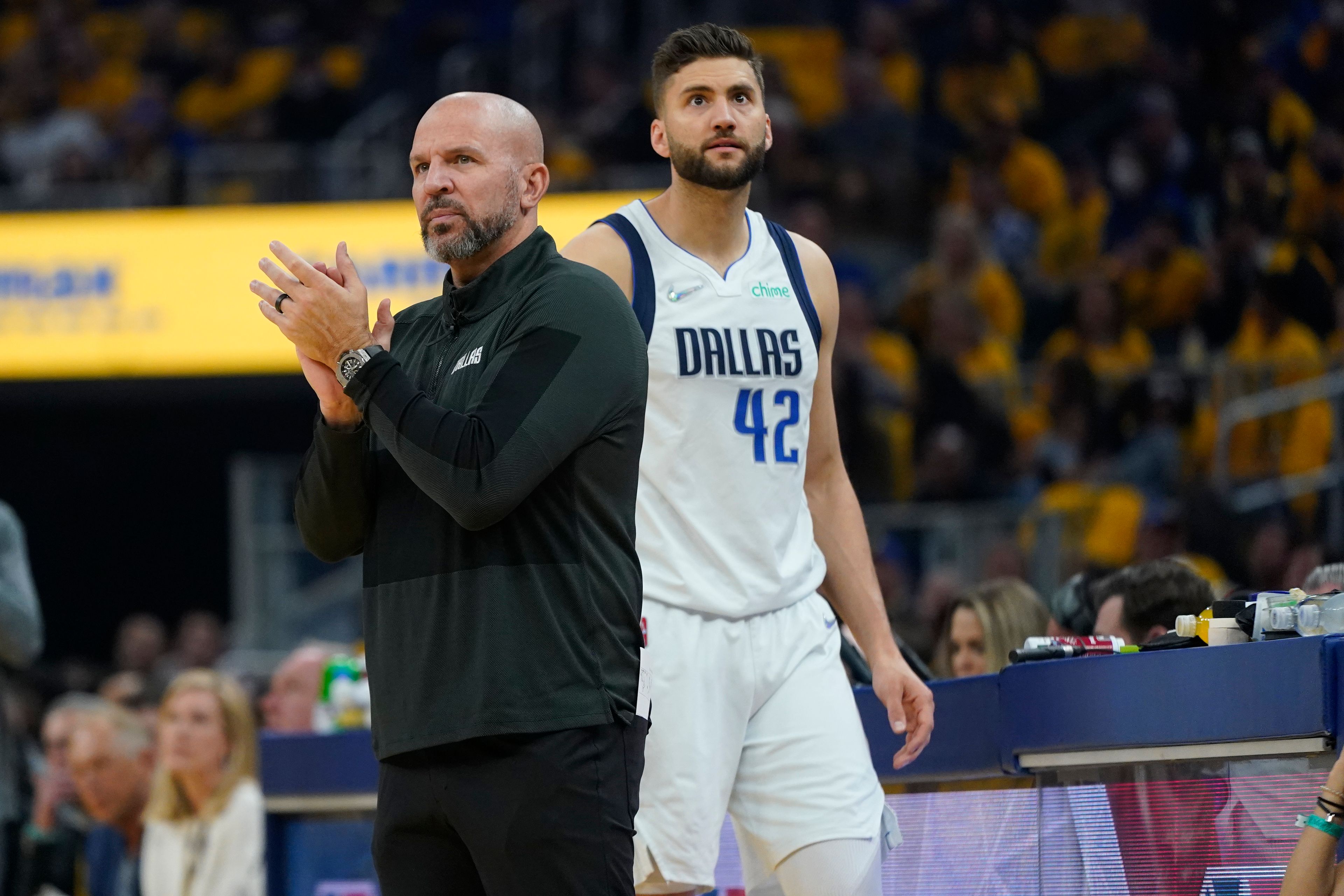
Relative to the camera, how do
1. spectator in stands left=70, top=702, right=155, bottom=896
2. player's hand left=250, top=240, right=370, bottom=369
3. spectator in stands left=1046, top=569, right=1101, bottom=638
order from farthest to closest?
spectator in stands left=70, top=702, right=155, bottom=896 → spectator in stands left=1046, top=569, right=1101, bottom=638 → player's hand left=250, top=240, right=370, bottom=369

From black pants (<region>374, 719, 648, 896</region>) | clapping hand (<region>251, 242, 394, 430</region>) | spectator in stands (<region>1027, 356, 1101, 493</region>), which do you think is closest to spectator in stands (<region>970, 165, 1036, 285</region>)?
spectator in stands (<region>1027, 356, 1101, 493</region>)

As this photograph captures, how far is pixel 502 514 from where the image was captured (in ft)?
8.65

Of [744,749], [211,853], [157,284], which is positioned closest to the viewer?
[744,749]

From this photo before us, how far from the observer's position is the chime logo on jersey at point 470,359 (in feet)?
9.30

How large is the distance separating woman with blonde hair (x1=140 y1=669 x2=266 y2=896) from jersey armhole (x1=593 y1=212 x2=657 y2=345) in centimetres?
342

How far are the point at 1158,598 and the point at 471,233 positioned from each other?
2.17 metres

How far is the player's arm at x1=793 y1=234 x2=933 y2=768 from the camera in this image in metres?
3.74

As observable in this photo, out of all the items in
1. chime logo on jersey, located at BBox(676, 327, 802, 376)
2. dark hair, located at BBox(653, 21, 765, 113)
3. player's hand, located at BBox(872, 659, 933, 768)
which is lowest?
player's hand, located at BBox(872, 659, 933, 768)

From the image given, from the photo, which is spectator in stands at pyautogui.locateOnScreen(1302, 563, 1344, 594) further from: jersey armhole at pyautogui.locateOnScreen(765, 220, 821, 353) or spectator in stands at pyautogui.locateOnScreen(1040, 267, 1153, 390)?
spectator in stands at pyautogui.locateOnScreen(1040, 267, 1153, 390)

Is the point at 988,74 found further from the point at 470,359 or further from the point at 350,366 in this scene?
the point at 350,366

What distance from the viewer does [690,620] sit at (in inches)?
138

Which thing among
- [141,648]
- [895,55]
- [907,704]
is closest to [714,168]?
[907,704]

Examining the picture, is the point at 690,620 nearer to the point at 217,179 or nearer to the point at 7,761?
the point at 7,761

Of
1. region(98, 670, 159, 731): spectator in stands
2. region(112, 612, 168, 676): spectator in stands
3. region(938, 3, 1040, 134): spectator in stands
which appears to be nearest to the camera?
region(98, 670, 159, 731): spectator in stands
